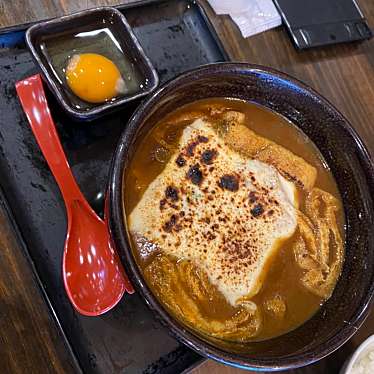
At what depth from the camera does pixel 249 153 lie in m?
1.53

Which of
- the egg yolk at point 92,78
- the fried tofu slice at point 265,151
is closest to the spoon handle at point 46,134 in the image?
the egg yolk at point 92,78

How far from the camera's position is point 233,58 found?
182cm

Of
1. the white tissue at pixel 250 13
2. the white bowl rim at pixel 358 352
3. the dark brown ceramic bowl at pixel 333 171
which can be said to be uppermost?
the white tissue at pixel 250 13

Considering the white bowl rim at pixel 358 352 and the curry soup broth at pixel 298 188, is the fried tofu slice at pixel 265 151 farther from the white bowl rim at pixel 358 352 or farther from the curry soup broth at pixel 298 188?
the white bowl rim at pixel 358 352

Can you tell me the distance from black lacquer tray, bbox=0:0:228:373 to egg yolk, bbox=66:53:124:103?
68mm

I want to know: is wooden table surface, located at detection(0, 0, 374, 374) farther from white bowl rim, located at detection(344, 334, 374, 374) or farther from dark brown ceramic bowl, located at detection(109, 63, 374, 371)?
dark brown ceramic bowl, located at detection(109, 63, 374, 371)

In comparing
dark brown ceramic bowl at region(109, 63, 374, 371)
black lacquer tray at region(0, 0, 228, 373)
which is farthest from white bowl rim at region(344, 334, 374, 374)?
black lacquer tray at region(0, 0, 228, 373)

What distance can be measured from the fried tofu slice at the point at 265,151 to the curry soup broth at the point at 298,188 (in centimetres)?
2


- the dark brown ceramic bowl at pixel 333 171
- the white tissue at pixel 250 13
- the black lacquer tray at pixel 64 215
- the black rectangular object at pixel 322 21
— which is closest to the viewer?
the dark brown ceramic bowl at pixel 333 171

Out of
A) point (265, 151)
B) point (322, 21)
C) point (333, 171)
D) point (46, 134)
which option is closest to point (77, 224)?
point (46, 134)

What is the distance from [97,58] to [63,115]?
196mm

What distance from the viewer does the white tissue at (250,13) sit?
1810 mm

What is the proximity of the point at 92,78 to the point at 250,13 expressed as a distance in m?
0.66

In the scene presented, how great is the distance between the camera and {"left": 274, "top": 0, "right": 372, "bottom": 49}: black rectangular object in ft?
6.28
